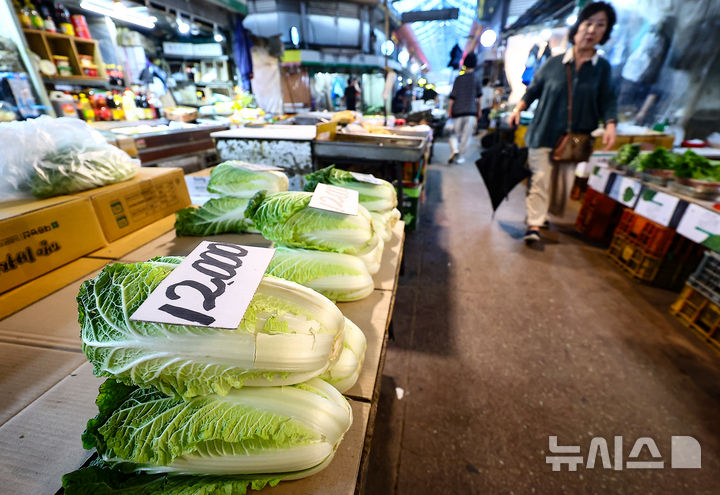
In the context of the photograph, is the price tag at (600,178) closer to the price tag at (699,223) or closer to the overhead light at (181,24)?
the price tag at (699,223)

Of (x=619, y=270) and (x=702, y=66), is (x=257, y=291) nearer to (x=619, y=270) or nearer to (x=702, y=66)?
(x=619, y=270)

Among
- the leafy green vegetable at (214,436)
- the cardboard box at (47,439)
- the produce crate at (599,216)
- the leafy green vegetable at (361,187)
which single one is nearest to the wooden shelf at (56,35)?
the leafy green vegetable at (361,187)

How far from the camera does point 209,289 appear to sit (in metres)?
0.86

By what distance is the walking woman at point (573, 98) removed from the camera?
3.45 meters

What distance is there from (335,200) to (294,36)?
14097 mm

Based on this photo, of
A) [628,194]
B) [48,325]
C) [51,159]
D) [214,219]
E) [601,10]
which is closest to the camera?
[48,325]

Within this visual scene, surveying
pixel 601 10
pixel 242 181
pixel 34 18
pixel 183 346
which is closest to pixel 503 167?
pixel 601 10

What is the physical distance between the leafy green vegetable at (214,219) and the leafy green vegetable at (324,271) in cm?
70

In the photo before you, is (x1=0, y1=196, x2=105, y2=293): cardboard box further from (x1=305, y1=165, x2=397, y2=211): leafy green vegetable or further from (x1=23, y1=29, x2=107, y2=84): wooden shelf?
(x1=23, y1=29, x2=107, y2=84): wooden shelf

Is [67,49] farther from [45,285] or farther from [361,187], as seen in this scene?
[361,187]

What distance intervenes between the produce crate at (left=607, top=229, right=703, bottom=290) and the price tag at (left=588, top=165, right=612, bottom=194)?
0.91 m

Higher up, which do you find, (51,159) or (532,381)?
(51,159)

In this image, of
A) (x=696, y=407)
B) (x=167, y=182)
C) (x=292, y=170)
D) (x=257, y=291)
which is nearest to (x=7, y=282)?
(x=167, y=182)

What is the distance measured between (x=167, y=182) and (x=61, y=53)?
6271 millimetres
